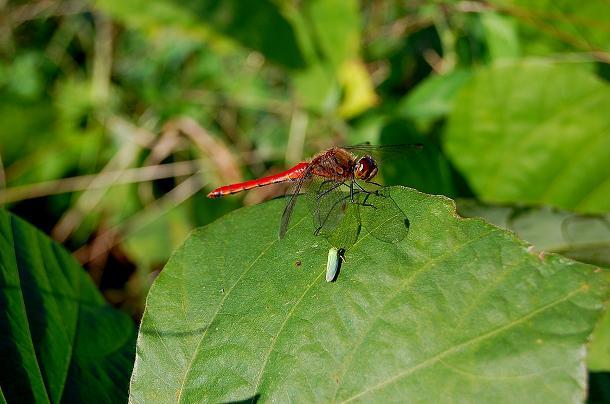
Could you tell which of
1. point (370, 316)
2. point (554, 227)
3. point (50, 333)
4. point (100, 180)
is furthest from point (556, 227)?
point (100, 180)

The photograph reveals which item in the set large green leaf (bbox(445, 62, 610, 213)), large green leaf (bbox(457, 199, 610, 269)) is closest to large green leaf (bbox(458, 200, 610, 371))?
large green leaf (bbox(457, 199, 610, 269))

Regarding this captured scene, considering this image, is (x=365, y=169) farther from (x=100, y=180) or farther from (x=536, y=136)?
(x=100, y=180)

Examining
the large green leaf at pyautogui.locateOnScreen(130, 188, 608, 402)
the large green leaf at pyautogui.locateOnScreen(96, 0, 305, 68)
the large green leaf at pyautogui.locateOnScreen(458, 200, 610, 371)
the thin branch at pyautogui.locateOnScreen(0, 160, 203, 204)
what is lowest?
the large green leaf at pyautogui.locateOnScreen(458, 200, 610, 371)

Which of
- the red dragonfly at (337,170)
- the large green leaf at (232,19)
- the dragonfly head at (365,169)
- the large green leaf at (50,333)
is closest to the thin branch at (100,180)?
the large green leaf at (232,19)

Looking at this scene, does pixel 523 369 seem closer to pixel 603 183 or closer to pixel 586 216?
pixel 586 216

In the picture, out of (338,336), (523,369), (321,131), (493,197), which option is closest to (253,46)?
(321,131)

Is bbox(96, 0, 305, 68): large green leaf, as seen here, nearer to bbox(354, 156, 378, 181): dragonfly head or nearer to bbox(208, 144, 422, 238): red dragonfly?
bbox(208, 144, 422, 238): red dragonfly
